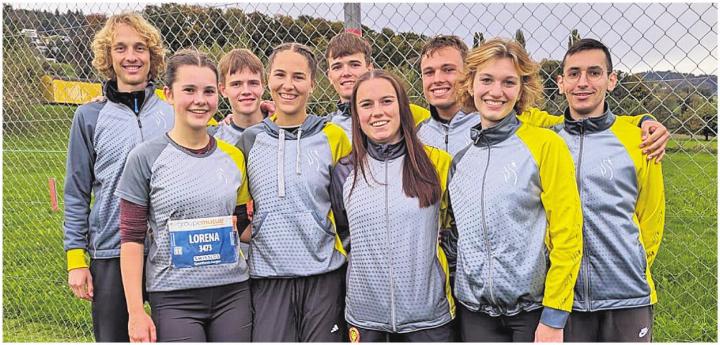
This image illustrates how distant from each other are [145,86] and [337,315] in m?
1.35

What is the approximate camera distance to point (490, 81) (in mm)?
2623

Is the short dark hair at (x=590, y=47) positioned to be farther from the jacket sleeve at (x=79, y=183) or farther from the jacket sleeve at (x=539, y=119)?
the jacket sleeve at (x=79, y=183)

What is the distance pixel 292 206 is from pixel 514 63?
1011mm

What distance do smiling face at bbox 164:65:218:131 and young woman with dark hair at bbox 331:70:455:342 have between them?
579 millimetres

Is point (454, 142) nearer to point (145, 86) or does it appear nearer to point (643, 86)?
point (643, 86)

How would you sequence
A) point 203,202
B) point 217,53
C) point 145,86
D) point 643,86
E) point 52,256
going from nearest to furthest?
1. point 203,202
2. point 145,86
3. point 643,86
4. point 217,53
5. point 52,256

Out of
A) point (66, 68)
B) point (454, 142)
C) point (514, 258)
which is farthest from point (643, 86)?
point (66, 68)

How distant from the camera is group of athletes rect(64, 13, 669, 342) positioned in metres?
2.49

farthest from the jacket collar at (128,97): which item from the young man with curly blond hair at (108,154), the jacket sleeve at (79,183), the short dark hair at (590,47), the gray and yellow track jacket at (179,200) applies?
the short dark hair at (590,47)

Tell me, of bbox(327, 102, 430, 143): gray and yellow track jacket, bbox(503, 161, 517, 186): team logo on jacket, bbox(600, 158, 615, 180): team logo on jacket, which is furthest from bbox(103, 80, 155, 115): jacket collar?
bbox(600, 158, 615, 180): team logo on jacket

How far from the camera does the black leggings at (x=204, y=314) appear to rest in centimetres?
266

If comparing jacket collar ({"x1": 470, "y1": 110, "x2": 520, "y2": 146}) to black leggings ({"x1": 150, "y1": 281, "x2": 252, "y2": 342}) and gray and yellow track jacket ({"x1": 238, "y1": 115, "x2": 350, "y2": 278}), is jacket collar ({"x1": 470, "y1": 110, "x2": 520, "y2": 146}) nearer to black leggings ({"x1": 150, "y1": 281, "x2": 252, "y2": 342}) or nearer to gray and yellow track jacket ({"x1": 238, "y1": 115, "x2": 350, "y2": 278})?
gray and yellow track jacket ({"x1": 238, "y1": 115, "x2": 350, "y2": 278})

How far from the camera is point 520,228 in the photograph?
2.47 metres

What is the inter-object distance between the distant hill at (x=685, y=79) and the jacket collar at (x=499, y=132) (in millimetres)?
1035
